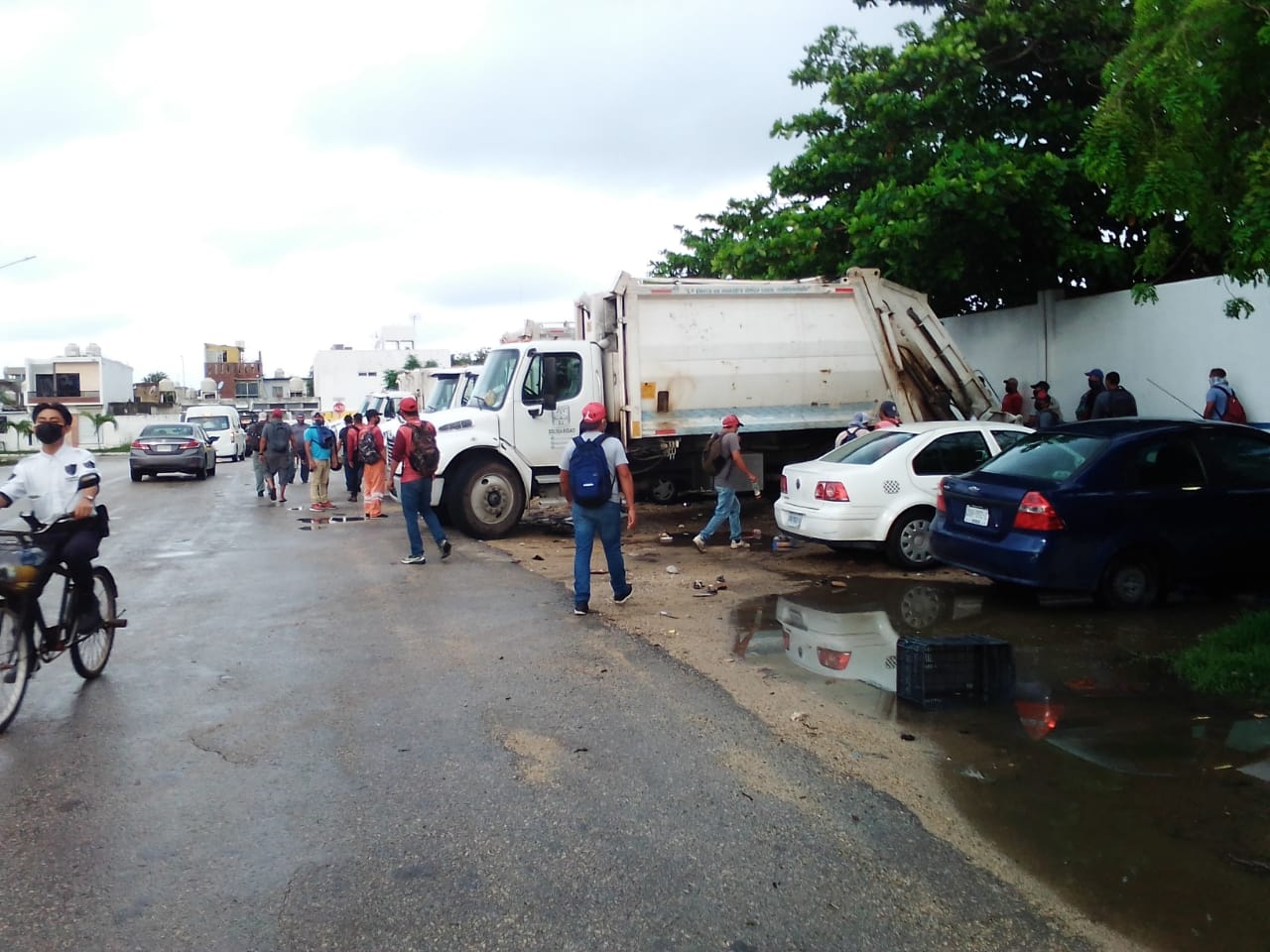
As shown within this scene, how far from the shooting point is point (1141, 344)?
1593cm

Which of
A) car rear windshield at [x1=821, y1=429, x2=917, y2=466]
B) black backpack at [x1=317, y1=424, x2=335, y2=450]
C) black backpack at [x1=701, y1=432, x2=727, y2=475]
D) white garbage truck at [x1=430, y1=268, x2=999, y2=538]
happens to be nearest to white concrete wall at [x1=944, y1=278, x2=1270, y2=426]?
white garbage truck at [x1=430, y1=268, x2=999, y2=538]

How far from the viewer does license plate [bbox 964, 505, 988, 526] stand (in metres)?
8.98

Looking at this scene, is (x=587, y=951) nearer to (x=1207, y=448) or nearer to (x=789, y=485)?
(x=1207, y=448)

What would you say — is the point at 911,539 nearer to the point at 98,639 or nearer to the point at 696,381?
the point at 696,381

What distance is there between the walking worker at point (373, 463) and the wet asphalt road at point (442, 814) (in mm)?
9251

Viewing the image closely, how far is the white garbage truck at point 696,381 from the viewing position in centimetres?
1443

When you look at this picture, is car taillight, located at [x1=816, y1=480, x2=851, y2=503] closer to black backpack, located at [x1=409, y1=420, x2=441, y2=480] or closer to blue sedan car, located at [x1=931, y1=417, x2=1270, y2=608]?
blue sedan car, located at [x1=931, y1=417, x2=1270, y2=608]

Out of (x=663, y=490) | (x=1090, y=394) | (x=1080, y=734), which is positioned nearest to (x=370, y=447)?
(x=663, y=490)

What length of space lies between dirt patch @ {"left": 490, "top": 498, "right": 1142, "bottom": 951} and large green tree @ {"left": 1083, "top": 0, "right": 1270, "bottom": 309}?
13.5 ft

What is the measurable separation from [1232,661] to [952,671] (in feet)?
6.52

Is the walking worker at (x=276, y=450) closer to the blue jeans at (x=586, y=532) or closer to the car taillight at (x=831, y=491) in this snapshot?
the car taillight at (x=831, y=491)

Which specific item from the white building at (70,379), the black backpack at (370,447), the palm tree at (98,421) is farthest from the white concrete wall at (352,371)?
the black backpack at (370,447)

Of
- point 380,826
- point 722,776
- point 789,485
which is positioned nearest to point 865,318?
point 789,485

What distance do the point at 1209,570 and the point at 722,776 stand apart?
5569 mm
